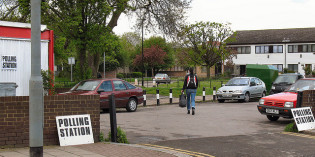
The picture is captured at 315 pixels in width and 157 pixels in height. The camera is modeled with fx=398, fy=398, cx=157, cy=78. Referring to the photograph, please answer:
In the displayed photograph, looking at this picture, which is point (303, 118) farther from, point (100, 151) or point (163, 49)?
point (163, 49)

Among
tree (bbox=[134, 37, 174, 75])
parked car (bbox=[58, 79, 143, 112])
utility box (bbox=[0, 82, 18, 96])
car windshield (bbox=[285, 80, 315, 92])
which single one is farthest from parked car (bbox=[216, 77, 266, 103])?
tree (bbox=[134, 37, 174, 75])

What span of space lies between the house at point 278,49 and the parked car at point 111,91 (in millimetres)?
43402

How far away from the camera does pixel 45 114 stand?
327 inches

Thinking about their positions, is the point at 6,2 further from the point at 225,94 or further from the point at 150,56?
the point at 150,56

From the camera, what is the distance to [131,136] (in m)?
10.3

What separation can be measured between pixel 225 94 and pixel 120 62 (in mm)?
54314

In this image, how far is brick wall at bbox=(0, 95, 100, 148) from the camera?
310 inches

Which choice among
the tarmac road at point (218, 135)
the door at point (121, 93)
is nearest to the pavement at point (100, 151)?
the tarmac road at point (218, 135)

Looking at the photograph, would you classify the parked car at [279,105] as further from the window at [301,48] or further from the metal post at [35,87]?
the window at [301,48]

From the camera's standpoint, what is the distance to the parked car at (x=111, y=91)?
15.8m

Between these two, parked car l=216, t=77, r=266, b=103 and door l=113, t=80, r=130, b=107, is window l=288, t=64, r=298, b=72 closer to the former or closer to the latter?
parked car l=216, t=77, r=266, b=103

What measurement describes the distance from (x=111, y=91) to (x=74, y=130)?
7.98m

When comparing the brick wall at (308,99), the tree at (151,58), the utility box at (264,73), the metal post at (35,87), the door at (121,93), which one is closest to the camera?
the metal post at (35,87)

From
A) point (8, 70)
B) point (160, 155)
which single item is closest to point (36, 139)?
point (160, 155)
